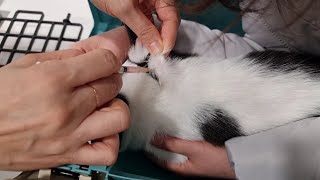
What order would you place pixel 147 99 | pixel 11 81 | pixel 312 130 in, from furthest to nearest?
1. pixel 147 99
2. pixel 312 130
3. pixel 11 81

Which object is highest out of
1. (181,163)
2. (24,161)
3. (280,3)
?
(280,3)

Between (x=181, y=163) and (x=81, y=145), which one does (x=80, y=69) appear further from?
(x=181, y=163)

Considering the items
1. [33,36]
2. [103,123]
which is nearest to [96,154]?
[103,123]

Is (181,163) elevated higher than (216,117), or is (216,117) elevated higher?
(216,117)

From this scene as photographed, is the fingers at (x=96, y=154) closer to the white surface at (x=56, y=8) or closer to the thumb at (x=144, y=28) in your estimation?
the thumb at (x=144, y=28)

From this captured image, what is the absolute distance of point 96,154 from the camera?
58cm

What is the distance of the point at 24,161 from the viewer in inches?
22.4

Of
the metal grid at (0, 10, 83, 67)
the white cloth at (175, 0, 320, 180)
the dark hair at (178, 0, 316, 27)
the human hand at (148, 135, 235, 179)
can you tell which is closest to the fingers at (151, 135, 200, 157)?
the human hand at (148, 135, 235, 179)

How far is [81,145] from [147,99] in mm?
261

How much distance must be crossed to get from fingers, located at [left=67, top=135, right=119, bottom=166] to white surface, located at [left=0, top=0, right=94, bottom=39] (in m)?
0.68

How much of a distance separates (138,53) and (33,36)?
19.9 inches

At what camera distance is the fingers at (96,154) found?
22.8 inches

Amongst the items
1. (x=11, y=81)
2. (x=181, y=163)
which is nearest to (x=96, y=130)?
(x=11, y=81)

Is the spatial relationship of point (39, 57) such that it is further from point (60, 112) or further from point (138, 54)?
point (138, 54)
